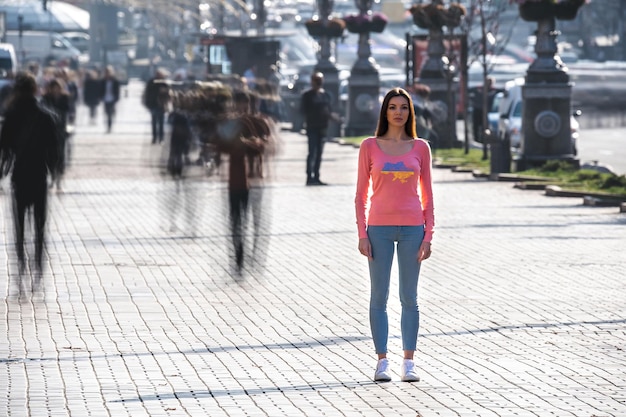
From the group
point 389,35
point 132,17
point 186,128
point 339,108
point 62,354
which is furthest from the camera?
point 132,17

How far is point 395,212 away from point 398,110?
0.54 m

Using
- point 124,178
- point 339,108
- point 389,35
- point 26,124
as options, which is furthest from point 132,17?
point 26,124

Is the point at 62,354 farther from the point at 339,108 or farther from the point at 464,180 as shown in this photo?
the point at 339,108

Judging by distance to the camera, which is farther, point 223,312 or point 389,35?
point 389,35

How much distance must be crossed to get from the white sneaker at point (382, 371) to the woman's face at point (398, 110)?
49.9 inches

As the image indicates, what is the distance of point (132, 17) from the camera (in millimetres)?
158625

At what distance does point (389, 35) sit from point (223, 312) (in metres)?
110

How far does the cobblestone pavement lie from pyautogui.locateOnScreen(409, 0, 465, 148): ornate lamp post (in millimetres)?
14003

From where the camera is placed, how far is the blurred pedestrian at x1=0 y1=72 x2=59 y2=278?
1366 cm

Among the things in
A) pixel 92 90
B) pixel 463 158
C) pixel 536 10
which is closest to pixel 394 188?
pixel 536 10

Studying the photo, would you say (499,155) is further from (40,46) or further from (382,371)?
(40,46)

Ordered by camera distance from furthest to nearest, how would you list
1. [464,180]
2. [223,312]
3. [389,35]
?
[389,35] → [464,180] → [223,312]

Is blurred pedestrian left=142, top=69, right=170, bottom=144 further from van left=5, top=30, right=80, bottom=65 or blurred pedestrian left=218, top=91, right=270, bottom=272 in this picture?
van left=5, top=30, right=80, bottom=65

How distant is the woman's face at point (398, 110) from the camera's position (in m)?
9.20
